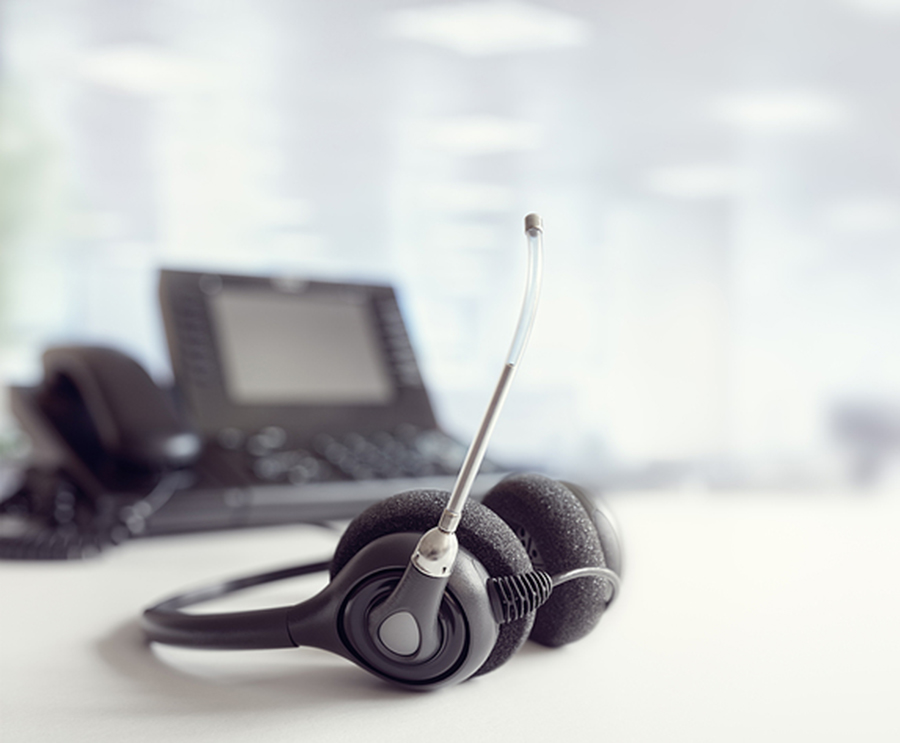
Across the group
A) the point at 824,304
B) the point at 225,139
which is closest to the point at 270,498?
the point at 225,139

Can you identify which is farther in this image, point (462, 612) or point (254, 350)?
point (254, 350)

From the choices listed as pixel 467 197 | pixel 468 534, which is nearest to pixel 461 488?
pixel 468 534

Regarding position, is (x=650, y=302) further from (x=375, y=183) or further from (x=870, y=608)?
(x=870, y=608)

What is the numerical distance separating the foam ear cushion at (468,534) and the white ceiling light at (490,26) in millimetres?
1162

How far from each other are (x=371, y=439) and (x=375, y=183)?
2.22 ft

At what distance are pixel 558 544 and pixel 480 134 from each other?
115cm

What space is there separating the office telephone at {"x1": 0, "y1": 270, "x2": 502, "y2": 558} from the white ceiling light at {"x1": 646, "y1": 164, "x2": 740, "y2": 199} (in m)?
0.62

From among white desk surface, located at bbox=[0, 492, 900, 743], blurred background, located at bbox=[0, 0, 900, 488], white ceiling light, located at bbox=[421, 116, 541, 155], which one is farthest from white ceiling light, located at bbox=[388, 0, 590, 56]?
white desk surface, located at bbox=[0, 492, 900, 743]

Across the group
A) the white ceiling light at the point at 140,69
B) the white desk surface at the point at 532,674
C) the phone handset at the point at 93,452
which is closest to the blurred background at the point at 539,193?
the white ceiling light at the point at 140,69

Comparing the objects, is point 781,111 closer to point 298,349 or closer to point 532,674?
point 298,349

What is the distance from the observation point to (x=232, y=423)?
2.70 feet

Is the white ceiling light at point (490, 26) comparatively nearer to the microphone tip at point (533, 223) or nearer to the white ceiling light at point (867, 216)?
the white ceiling light at point (867, 216)

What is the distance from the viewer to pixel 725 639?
438 millimetres

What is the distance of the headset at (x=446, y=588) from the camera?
31 centimetres
